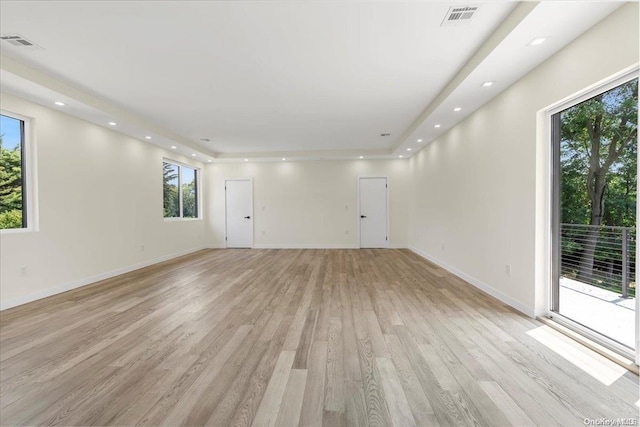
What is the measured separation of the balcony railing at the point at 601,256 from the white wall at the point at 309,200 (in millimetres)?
5351

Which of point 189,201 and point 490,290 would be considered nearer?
point 490,290

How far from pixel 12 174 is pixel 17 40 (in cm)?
185

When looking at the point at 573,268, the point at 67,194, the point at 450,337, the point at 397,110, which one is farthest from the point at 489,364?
the point at 67,194

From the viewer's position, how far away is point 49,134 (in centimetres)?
394

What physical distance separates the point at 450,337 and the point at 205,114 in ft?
15.2

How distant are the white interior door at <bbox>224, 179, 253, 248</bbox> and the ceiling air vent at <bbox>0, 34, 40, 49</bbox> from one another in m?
5.74

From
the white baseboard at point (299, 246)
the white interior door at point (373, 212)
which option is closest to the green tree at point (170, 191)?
the white baseboard at point (299, 246)

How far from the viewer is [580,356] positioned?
2174 mm

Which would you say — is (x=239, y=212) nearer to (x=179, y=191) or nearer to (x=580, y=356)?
(x=179, y=191)

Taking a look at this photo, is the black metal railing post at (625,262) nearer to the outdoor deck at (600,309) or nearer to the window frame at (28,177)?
the outdoor deck at (600,309)

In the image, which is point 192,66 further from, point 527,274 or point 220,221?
point 220,221

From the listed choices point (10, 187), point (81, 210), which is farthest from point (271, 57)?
point (81, 210)

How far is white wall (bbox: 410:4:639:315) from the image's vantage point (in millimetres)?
2236

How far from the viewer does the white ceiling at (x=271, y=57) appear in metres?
2.24
